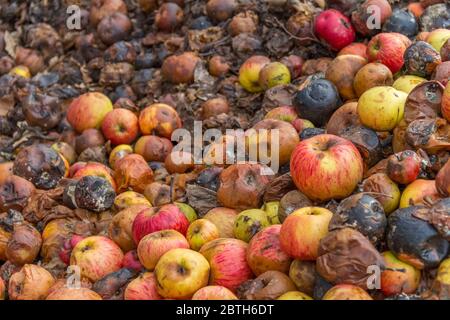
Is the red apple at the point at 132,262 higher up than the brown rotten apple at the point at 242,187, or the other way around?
the brown rotten apple at the point at 242,187

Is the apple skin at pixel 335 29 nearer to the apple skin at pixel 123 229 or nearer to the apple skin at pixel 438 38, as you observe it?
the apple skin at pixel 438 38

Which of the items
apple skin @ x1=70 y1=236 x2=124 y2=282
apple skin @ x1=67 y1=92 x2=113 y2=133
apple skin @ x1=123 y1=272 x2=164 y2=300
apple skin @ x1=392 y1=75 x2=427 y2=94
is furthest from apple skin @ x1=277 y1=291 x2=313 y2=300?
apple skin @ x1=67 y1=92 x2=113 y2=133

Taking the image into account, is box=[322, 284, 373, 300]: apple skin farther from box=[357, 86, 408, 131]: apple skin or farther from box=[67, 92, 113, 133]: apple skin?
box=[67, 92, 113, 133]: apple skin

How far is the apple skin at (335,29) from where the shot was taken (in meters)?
6.03

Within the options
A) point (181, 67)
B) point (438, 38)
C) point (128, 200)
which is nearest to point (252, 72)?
point (181, 67)

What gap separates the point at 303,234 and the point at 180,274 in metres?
0.72

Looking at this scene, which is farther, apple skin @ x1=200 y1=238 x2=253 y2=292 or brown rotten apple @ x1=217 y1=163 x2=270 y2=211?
brown rotten apple @ x1=217 y1=163 x2=270 y2=211

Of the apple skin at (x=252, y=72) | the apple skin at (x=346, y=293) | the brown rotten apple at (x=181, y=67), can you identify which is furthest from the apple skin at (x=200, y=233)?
the brown rotten apple at (x=181, y=67)

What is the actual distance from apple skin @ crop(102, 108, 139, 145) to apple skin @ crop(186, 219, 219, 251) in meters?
2.09

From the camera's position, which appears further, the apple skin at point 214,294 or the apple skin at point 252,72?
the apple skin at point 252,72

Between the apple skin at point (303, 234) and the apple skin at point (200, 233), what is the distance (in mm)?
611

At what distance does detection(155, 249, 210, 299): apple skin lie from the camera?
12.5 ft
